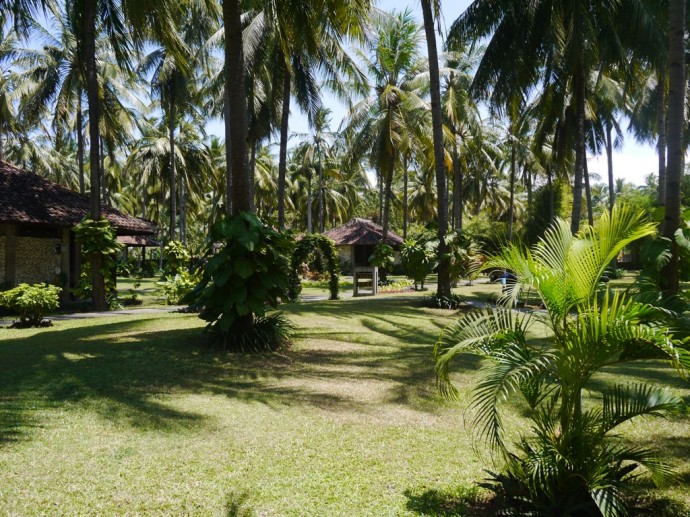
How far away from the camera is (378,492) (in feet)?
13.2

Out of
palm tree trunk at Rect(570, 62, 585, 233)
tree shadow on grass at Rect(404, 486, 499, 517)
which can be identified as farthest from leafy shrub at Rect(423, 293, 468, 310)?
tree shadow on grass at Rect(404, 486, 499, 517)

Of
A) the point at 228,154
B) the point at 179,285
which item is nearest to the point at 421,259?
the point at 228,154

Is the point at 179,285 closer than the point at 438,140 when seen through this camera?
No

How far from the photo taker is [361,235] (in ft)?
104

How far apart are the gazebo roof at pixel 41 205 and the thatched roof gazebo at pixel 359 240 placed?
1520 cm

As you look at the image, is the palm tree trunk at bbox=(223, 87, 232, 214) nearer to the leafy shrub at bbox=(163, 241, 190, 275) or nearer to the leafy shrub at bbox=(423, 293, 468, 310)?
the leafy shrub at bbox=(163, 241, 190, 275)

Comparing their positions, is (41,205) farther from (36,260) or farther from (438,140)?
(438,140)

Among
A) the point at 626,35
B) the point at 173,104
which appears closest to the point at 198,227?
the point at 173,104

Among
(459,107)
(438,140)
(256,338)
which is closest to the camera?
(256,338)

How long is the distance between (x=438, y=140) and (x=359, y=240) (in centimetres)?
1708

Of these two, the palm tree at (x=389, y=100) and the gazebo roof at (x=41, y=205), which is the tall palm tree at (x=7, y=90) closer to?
the gazebo roof at (x=41, y=205)

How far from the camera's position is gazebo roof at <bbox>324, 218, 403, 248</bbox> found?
3128cm

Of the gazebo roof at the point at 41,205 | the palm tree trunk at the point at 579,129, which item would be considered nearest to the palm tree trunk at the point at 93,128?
the gazebo roof at the point at 41,205

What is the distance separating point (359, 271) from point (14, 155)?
1167 inches
